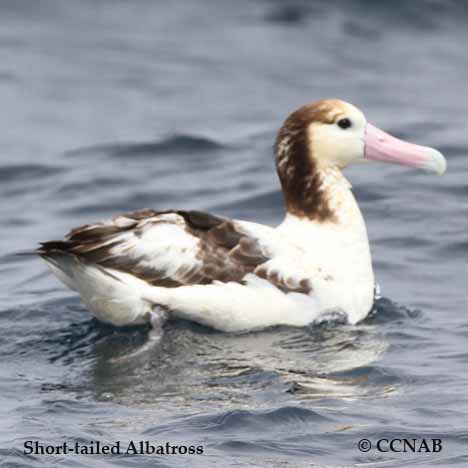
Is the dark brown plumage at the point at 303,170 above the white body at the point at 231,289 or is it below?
above

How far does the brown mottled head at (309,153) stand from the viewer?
1126 cm

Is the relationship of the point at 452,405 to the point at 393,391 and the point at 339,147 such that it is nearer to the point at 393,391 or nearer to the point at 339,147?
the point at 393,391

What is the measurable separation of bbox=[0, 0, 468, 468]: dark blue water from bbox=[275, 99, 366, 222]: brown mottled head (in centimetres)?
100

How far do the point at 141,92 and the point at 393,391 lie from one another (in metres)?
11.2

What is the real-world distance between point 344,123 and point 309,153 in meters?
0.37

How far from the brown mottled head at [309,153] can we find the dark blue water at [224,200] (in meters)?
1.00

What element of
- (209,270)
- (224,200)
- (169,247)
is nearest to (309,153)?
(209,270)

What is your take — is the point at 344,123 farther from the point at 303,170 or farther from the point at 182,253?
→ the point at 182,253

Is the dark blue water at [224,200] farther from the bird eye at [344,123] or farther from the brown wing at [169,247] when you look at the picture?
the bird eye at [344,123]

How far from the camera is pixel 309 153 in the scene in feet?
37.0

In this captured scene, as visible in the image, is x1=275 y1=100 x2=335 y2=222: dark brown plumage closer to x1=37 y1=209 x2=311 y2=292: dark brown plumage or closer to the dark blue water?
x1=37 y1=209 x2=311 y2=292: dark brown plumage

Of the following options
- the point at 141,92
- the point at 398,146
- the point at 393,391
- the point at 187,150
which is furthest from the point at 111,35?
the point at 393,391

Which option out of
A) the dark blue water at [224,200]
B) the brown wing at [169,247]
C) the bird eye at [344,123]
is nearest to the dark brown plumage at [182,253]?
the brown wing at [169,247]

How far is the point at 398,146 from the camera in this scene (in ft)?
38.0
